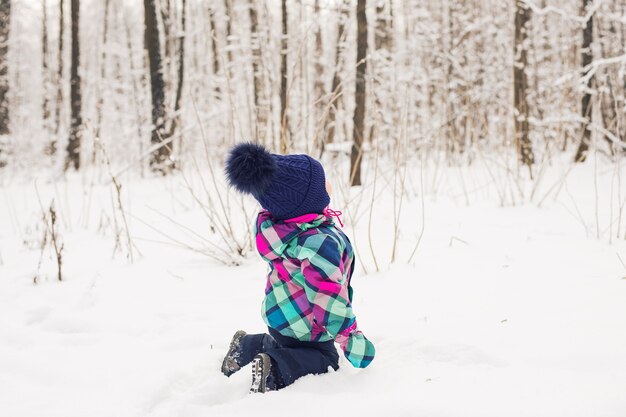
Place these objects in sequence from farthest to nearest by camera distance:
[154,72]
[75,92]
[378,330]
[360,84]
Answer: [75,92] → [154,72] → [360,84] → [378,330]

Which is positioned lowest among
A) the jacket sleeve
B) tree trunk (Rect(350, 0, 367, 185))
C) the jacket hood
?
the jacket sleeve

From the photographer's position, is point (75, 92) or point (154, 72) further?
point (75, 92)

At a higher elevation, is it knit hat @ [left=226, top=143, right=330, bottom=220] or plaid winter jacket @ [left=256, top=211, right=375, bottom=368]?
knit hat @ [left=226, top=143, right=330, bottom=220]

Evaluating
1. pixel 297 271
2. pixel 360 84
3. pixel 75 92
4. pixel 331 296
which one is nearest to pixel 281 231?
pixel 297 271

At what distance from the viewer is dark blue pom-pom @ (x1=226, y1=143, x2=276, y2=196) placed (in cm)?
136

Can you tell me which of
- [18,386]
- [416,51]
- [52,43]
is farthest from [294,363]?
[52,43]

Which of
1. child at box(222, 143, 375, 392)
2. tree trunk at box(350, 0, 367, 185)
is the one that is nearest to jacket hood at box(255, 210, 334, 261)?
child at box(222, 143, 375, 392)

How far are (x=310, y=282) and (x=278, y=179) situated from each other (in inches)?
12.8

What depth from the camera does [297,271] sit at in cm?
145

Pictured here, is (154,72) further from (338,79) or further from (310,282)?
(310,282)

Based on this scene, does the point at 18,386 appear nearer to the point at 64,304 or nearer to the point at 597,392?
the point at 64,304

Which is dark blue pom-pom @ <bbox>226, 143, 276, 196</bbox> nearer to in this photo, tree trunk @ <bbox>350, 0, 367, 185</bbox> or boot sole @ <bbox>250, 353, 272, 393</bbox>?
boot sole @ <bbox>250, 353, 272, 393</bbox>

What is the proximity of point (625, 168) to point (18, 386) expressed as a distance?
6837 mm

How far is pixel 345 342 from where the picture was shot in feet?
4.49
